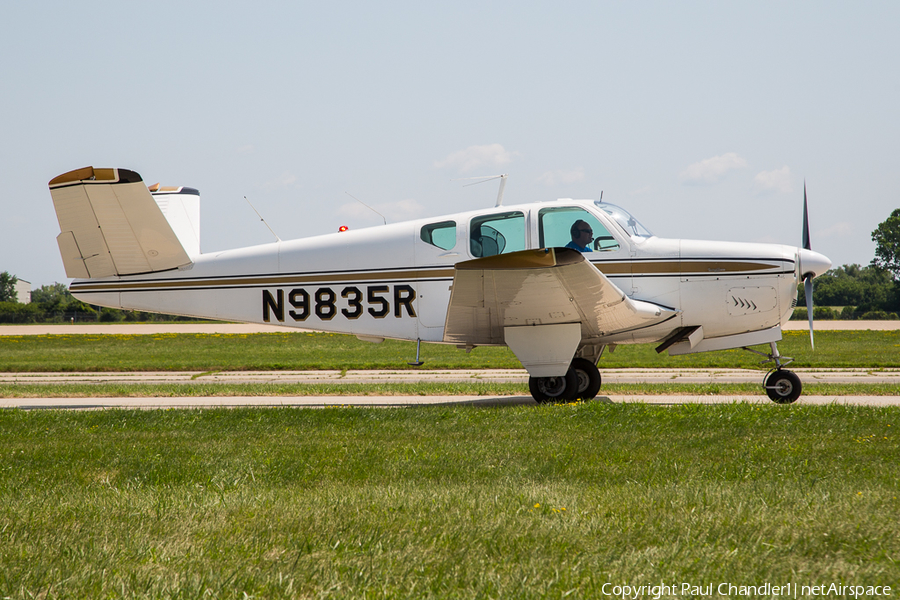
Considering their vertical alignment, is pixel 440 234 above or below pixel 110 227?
below

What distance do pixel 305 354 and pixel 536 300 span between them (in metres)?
18.6

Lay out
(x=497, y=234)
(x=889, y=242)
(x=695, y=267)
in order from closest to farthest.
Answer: (x=695, y=267) < (x=497, y=234) < (x=889, y=242)

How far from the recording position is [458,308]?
9273 mm

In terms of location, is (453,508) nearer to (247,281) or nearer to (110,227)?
(247,281)

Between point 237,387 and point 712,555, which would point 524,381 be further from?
point 712,555

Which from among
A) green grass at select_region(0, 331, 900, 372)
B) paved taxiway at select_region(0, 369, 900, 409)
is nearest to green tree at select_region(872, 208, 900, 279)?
green grass at select_region(0, 331, 900, 372)

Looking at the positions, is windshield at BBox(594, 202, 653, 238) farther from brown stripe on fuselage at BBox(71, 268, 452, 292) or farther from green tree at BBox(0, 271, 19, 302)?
green tree at BBox(0, 271, 19, 302)

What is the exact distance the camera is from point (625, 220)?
33.1 feet

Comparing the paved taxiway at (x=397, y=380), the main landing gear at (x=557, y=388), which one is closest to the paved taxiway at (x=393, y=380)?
the paved taxiway at (x=397, y=380)

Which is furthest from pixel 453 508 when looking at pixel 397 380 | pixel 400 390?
pixel 397 380

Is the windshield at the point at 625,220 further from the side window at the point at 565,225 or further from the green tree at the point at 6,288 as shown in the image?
the green tree at the point at 6,288

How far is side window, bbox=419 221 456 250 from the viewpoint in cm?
1026

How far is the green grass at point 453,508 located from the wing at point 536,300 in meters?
1.87

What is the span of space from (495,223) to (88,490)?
21.6 ft
